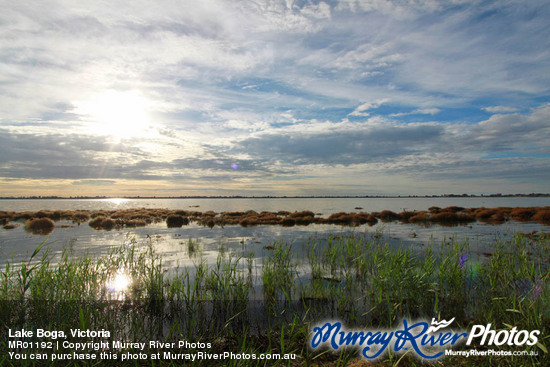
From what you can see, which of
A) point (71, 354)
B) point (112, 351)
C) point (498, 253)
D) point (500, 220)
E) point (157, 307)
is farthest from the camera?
point (500, 220)

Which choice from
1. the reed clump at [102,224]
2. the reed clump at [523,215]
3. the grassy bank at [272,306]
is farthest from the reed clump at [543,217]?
the reed clump at [102,224]

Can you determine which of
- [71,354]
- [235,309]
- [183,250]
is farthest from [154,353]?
[183,250]

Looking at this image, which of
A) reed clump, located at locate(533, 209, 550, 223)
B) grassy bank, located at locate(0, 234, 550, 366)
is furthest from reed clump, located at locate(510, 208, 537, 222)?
grassy bank, located at locate(0, 234, 550, 366)

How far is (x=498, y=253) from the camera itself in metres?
9.60

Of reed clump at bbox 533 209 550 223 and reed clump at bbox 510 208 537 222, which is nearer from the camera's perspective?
reed clump at bbox 533 209 550 223

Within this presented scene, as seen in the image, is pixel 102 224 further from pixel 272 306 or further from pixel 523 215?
pixel 523 215

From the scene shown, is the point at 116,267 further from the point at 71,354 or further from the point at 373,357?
the point at 373,357

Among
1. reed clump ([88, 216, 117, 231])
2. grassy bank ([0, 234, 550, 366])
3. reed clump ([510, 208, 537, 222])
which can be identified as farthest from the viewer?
reed clump ([510, 208, 537, 222])

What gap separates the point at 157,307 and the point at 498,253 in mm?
11861

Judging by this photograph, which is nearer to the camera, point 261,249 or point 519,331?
point 519,331

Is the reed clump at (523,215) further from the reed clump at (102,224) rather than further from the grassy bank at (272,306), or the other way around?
the reed clump at (102,224)

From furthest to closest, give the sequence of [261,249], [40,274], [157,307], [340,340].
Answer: [261,249] → [157,307] → [40,274] → [340,340]

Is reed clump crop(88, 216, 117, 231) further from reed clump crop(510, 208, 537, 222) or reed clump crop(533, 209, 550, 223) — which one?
reed clump crop(510, 208, 537, 222)

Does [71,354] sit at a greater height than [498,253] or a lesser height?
lesser
